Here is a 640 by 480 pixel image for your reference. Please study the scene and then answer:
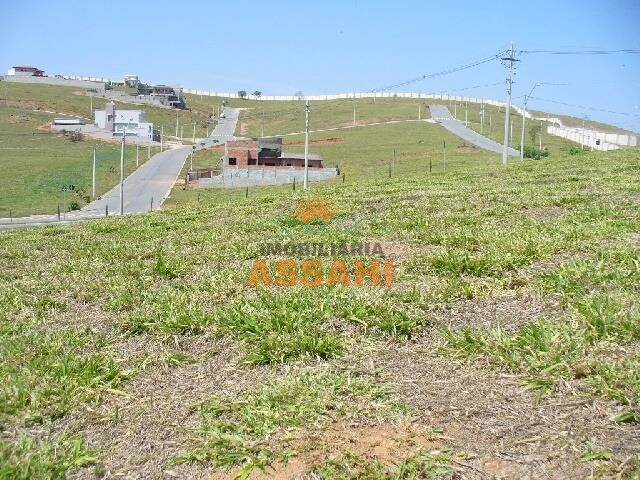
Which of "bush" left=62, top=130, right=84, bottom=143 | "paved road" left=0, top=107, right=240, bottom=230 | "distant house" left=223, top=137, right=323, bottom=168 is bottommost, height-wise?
"paved road" left=0, top=107, right=240, bottom=230

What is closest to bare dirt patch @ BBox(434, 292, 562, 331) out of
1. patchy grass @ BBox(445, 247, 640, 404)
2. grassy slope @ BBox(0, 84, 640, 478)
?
grassy slope @ BBox(0, 84, 640, 478)

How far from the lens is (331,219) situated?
1209cm

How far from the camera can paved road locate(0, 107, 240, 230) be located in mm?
42188

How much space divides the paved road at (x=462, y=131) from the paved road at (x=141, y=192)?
112 ft

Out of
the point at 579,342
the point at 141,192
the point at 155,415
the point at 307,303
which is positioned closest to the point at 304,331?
the point at 307,303

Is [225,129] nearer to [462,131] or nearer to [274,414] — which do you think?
[462,131]

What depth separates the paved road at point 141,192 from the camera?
4219cm

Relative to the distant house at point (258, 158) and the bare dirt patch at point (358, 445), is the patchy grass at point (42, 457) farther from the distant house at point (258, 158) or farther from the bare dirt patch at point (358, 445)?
the distant house at point (258, 158)

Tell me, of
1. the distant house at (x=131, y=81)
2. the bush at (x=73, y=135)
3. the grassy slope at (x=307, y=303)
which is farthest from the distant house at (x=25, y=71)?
the grassy slope at (x=307, y=303)

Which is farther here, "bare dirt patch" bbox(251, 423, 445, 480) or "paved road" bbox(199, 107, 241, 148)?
"paved road" bbox(199, 107, 241, 148)

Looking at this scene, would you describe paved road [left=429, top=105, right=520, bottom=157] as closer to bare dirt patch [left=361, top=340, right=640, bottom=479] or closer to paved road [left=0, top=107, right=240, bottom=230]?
paved road [left=0, top=107, right=240, bottom=230]

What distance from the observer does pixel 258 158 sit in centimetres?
6003

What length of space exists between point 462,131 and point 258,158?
1924 inches

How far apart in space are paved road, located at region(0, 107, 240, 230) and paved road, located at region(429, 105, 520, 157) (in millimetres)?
34272
